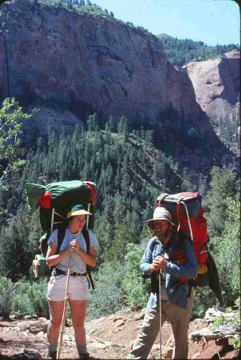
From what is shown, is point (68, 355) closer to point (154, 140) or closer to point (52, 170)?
point (52, 170)

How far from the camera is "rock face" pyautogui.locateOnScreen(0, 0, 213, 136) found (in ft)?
382

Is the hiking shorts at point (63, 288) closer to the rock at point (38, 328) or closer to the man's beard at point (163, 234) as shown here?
the man's beard at point (163, 234)

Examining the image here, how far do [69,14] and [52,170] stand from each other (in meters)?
62.5

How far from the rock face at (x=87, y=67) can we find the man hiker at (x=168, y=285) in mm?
108766

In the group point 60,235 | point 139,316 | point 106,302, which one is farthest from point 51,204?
point 106,302

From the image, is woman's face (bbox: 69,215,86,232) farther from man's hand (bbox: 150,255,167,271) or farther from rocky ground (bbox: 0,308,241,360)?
rocky ground (bbox: 0,308,241,360)

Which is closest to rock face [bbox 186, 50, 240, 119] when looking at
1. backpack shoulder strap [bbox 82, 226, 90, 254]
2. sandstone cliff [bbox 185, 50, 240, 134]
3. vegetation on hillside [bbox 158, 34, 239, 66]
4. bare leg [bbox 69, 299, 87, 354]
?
sandstone cliff [bbox 185, 50, 240, 134]

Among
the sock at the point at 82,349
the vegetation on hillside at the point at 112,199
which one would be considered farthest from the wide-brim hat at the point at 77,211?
the vegetation on hillside at the point at 112,199

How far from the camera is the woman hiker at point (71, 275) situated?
4.69m

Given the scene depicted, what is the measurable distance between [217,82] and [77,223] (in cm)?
18580

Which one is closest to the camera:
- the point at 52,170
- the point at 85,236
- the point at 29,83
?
the point at 85,236

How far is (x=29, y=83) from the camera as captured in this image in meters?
115

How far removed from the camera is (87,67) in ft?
424

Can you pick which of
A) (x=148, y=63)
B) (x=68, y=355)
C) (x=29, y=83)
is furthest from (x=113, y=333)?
(x=148, y=63)
